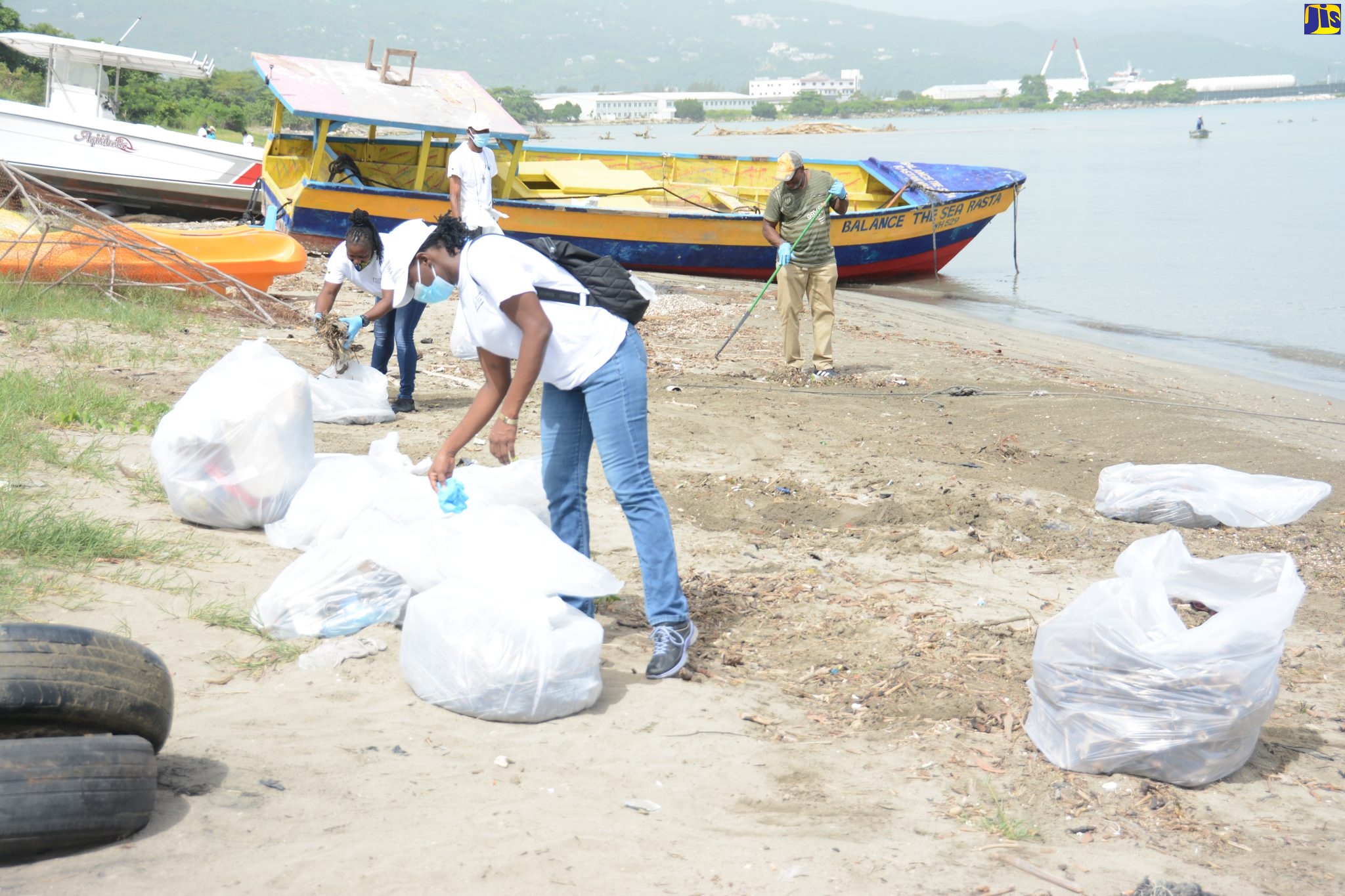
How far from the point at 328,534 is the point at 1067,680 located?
2608 mm

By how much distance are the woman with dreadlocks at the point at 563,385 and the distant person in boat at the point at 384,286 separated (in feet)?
9.17

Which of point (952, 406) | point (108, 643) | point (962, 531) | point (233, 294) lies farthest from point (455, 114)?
point (108, 643)

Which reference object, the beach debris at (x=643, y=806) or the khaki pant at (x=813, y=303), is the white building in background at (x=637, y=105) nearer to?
the khaki pant at (x=813, y=303)

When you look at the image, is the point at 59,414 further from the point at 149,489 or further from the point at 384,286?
the point at 384,286

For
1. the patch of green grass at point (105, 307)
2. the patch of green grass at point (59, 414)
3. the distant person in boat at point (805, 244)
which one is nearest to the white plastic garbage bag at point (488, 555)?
the patch of green grass at point (59, 414)

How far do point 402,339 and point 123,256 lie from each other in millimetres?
3836

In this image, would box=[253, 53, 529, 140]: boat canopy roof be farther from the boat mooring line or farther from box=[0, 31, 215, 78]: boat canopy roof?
the boat mooring line

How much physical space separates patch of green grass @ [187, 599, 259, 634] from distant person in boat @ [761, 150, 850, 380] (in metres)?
5.70

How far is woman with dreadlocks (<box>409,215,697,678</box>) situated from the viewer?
3.21 meters

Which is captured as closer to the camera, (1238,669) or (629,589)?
(1238,669)

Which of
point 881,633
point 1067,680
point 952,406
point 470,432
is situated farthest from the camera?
point 952,406

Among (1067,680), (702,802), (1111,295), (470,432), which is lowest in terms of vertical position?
(702,802)

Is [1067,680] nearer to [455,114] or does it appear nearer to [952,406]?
[952,406]

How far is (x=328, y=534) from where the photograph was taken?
4039mm
